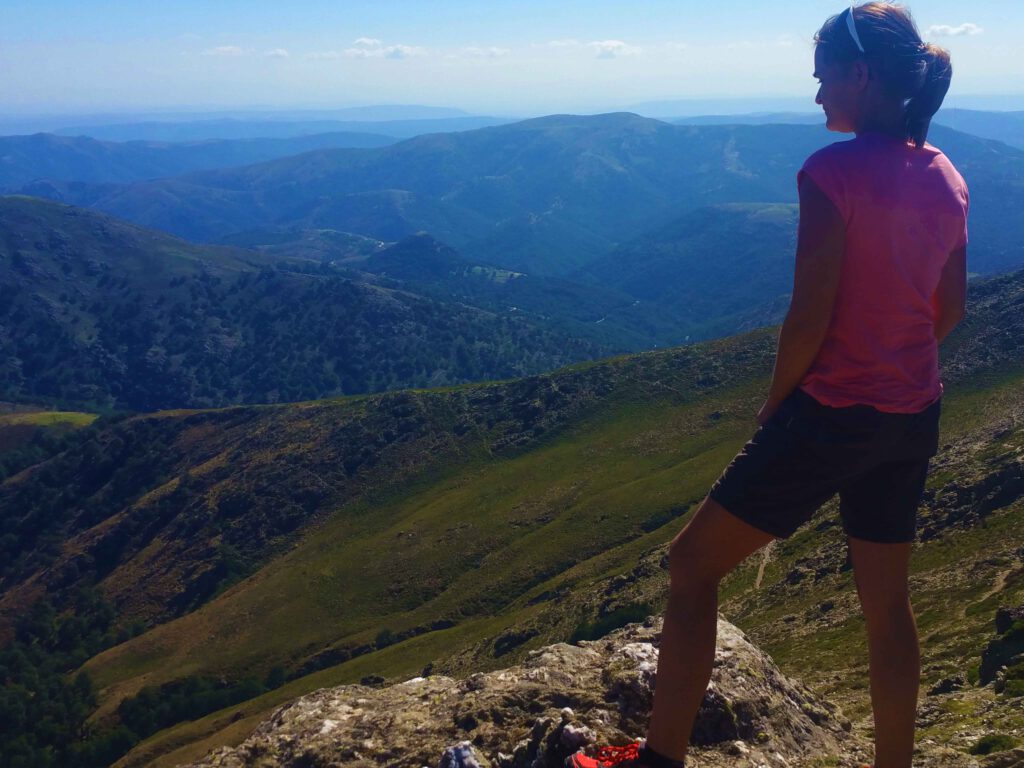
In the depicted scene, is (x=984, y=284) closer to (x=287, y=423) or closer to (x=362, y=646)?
(x=362, y=646)

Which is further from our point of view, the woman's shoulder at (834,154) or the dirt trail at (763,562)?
the dirt trail at (763,562)

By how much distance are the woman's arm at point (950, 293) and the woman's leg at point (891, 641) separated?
1874 mm

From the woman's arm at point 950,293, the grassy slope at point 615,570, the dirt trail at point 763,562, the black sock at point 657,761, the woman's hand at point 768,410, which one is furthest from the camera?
the dirt trail at point 763,562

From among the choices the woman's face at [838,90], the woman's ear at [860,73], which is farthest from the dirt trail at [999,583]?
the woman's ear at [860,73]

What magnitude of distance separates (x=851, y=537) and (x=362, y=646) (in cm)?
7262

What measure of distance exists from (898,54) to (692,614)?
445cm

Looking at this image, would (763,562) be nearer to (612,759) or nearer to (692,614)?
(612,759)

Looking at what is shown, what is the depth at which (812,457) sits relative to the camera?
17.8 ft

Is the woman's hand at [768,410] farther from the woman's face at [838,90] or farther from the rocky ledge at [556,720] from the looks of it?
the rocky ledge at [556,720]

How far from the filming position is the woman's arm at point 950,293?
5.97m

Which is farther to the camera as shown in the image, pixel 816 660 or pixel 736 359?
pixel 736 359

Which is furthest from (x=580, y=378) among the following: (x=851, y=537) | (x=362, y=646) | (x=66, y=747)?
(x=851, y=537)

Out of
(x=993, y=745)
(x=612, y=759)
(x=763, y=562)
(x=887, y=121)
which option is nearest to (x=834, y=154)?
(x=887, y=121)

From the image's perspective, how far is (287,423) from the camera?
125 meters
